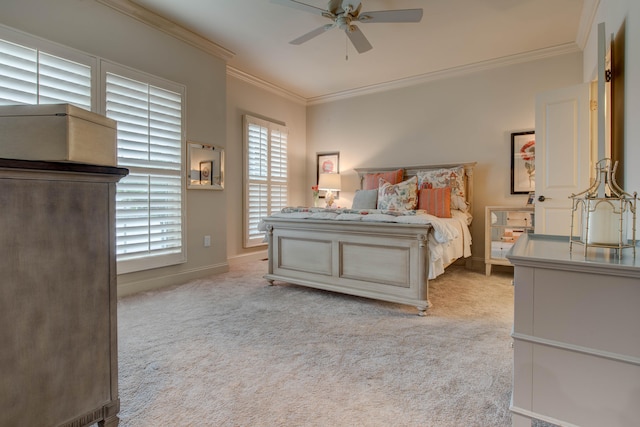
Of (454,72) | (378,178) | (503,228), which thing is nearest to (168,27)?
(378,178)

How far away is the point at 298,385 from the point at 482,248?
3458 millimetres

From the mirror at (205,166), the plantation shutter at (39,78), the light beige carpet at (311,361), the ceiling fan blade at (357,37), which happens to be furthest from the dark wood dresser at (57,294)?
the mirror at (205,166)

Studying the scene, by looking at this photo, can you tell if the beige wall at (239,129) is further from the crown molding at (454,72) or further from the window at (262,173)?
the crown molding at (454,72)

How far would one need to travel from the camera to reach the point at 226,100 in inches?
162

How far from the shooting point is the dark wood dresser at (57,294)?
90 centimetres

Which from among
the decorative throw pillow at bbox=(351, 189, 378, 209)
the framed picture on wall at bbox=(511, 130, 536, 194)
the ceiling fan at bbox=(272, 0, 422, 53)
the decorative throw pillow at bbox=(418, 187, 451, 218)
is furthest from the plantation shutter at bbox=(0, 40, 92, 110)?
the framed picture on wall at bbox=(511, 130, 536, 194)

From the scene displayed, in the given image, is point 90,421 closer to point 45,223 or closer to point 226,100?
point 45,223

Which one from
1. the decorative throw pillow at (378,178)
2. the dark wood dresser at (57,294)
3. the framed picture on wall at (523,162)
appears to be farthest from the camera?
the decorative throw pillow at (378,178)

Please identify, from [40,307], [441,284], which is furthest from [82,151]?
[441,284]

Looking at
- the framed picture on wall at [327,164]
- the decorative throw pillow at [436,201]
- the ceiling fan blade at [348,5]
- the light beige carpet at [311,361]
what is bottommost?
the light beige carpet at [311,361]

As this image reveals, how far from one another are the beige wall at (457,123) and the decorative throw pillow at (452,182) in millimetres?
348

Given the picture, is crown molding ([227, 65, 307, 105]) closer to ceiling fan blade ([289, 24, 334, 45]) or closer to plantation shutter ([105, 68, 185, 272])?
plantation shutter ([105, 68, 185, 272])

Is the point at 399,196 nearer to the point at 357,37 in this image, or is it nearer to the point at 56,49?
the point at 357,37

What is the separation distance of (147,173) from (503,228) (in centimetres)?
390
